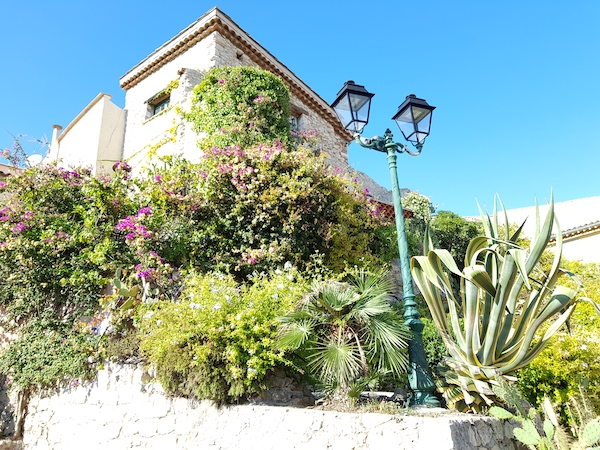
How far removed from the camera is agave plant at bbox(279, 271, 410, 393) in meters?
4.12

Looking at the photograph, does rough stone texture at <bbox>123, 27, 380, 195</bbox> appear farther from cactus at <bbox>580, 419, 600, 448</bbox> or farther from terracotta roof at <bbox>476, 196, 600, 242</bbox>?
terracotta roof at <bbox>476, 196, 600, 242</bbox>

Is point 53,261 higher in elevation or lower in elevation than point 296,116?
lower

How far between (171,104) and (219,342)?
8.33 m

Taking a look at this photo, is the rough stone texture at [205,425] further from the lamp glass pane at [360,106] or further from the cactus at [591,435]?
the lamp glass pane at [360,106]

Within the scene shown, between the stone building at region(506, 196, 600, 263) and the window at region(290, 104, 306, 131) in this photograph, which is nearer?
the window at region(290, 104, 306, 131)

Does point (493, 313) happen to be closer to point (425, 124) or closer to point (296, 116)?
point (425, 124)

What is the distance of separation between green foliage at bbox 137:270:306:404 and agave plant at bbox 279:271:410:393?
277 millimetres

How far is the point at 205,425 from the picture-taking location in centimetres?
429

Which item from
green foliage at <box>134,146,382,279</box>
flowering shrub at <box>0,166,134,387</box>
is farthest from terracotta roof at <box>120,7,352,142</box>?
flowering shrub at <box>0,166,134,387</box>

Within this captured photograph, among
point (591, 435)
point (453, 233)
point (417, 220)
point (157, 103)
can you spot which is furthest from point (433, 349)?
point (157, 103)

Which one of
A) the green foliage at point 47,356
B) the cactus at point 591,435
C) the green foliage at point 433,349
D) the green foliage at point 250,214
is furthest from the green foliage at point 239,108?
the cactus at point 591,435

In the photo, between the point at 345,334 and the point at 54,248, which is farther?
the point at 54,248

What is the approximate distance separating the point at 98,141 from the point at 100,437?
9013mm

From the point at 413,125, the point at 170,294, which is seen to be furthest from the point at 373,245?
the point at 170,294
